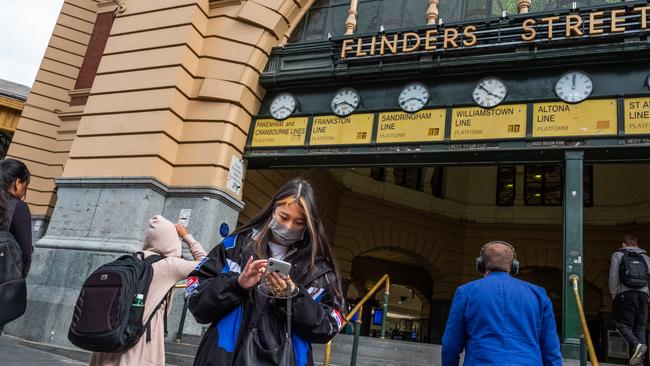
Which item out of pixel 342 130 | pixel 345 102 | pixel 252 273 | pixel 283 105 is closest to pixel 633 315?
pixel 342 130

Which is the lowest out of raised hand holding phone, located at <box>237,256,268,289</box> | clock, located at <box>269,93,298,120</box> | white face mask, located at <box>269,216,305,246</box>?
raised hand holding phone, located at <box>237,256,268,289</box>

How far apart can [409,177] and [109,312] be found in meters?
16.4

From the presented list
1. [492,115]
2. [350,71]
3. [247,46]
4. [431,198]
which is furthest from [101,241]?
[431,198]

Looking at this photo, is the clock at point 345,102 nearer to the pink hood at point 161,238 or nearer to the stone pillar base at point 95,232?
the stone pillar base at point 95,232

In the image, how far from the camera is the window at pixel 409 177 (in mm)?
18562

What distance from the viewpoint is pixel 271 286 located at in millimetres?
2105

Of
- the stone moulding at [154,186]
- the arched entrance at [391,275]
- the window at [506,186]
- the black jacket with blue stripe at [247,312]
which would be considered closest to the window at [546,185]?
the window at [506,186]

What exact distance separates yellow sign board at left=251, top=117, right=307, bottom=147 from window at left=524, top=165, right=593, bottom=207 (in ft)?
35.1

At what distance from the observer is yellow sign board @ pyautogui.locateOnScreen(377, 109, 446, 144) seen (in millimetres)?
9805

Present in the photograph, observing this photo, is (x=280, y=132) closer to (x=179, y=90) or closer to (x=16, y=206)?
(x=179, y=90)

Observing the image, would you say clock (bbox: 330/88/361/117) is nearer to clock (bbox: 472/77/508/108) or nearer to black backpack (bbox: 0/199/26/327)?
clock (bbox: 472/77/508/108)

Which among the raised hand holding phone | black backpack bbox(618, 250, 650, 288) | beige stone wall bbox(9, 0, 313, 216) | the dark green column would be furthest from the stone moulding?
the raised hand holding phone

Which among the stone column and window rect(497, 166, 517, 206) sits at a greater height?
window rect(497, 166, 517, 206)

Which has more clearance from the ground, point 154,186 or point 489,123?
point 489,123
